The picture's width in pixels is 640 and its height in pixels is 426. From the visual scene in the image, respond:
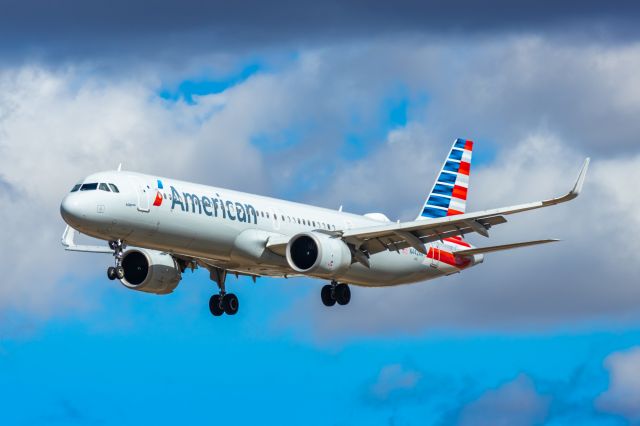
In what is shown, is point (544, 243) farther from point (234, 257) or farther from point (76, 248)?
point (76, 248)

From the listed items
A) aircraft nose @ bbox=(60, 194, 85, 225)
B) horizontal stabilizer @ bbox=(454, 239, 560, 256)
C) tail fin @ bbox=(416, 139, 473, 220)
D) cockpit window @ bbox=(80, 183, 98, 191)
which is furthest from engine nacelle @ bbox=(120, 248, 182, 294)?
tail fin @ bbox=(416, 139, 473, 220)

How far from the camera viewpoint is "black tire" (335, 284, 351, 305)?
7488 centimetres

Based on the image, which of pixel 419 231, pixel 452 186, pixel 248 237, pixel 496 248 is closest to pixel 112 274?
pixel 248 237

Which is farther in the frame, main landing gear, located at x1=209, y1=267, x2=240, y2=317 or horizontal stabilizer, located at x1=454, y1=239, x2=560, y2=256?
main landing gear, located at x1=209, y1=267, x2=240, y2=317

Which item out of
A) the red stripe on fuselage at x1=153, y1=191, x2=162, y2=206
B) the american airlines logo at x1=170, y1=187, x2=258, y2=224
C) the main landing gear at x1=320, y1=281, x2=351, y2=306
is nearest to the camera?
the red stripe on fuselage at x1=153, y1=191, x2=162, y2=206

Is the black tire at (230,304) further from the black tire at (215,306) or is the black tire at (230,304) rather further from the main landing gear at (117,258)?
the main landing gear at (117,258)

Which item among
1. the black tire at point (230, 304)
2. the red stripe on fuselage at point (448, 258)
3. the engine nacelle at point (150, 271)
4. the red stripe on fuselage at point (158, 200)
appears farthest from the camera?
the red stripe on fuselage at point (448, 258)

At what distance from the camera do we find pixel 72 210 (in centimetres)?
6303

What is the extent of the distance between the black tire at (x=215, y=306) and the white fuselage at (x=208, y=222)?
3813 mm

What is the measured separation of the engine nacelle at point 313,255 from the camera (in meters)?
69.2

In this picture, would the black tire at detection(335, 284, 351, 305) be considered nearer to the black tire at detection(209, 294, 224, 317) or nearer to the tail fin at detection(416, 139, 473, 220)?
the black tire at detection(209, 294, 224, 317)

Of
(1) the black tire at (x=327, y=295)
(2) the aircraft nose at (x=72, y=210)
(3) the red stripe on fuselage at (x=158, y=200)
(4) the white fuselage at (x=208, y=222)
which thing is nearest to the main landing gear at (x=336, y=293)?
(1) the black tire at (x=327, y=295)

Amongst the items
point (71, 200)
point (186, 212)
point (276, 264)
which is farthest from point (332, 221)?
point (71, 200)

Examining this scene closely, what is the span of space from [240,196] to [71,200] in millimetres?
9504
